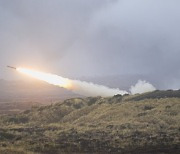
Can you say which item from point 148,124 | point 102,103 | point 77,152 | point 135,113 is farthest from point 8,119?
point 77,152

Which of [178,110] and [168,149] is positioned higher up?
[178,110]

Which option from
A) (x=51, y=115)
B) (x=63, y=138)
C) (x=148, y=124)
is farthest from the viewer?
(x=51, y=115)

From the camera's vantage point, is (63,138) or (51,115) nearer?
(63,138)

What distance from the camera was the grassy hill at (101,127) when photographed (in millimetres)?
38812

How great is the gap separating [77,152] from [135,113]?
2787 cm

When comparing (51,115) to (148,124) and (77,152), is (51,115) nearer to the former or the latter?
(148,124)

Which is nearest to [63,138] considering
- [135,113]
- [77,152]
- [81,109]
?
[77,152]

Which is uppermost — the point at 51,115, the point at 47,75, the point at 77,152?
the point at 47,75

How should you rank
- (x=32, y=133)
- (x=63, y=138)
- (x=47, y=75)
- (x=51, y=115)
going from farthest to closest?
(x=51, y=115), (x=47, y=75), (x=32, y=133), (x=63, y=138)

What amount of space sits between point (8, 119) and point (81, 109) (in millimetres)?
14189

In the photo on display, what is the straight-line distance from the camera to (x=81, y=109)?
7381 centimetres

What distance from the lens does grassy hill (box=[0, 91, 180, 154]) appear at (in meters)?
38.8

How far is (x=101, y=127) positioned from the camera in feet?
178

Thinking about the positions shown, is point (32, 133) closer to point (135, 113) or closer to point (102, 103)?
point (135, 113)
